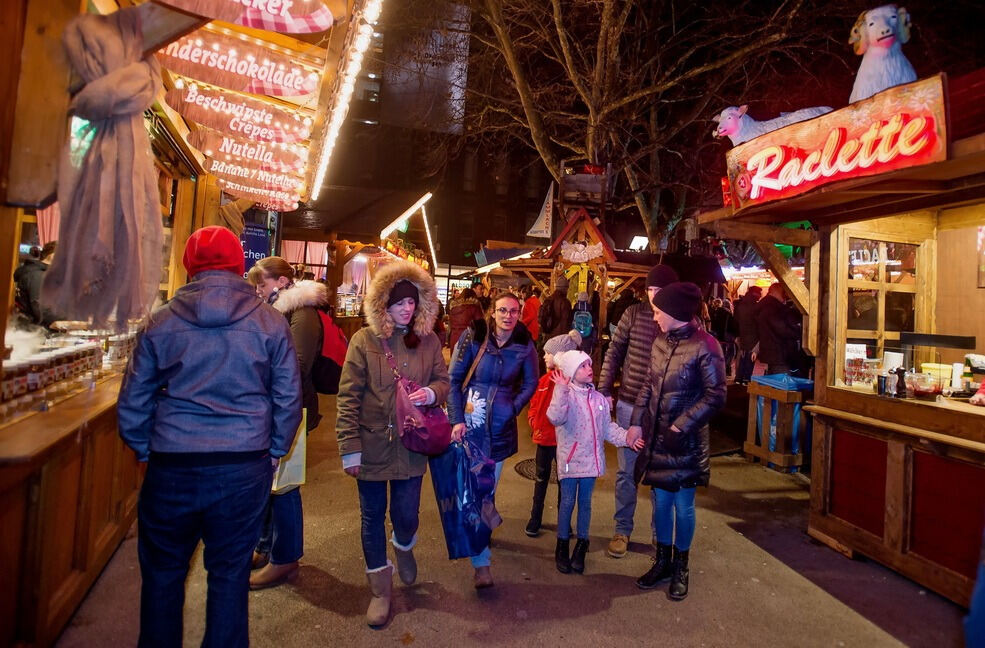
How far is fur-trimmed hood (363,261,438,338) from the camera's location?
3.20 m

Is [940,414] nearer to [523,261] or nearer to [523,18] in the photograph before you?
[523,261]

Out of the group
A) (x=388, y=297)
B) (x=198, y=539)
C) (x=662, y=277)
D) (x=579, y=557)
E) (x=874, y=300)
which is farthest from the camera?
(x=874, y=300)

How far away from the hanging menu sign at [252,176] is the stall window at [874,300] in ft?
19.8

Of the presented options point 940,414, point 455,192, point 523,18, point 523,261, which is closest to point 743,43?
point 523,18

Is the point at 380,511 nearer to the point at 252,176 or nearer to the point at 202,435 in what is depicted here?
the point at 202,435

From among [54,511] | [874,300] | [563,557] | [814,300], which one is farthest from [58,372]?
[874,300]

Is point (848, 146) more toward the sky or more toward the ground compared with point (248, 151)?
more toward the ground

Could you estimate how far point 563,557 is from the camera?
3.82 meters

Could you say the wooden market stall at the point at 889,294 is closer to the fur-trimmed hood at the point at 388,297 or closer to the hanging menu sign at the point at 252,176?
the fur-trimmed hood at the point at 388,297

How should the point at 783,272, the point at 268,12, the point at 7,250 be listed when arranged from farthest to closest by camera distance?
the point at 783,272
the point at 268,12
the point at 7,250

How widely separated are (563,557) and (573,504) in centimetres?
39

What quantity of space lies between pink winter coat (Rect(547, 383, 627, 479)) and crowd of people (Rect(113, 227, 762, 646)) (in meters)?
0.01

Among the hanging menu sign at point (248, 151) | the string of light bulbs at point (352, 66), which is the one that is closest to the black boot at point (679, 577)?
the string of light bulbs at point (352, 66)

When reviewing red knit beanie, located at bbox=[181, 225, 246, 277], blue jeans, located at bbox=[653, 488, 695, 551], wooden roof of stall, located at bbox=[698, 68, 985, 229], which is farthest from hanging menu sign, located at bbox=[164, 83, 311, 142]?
blue jeans, located at bbox=[653, 488, 695, 551]
